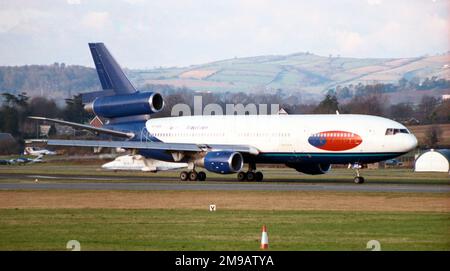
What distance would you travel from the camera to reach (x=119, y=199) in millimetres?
38625

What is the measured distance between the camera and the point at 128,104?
6084cm

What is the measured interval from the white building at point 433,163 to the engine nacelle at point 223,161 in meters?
25.3

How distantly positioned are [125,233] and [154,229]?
1283 mm

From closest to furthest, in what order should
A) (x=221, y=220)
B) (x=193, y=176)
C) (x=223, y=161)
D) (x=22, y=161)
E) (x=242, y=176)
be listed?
(x=221, y=220) → (x=223, y=161) → (x=193, y=176) → (x=242, y=176) → (x=22, y=161)

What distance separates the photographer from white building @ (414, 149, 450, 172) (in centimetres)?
7443

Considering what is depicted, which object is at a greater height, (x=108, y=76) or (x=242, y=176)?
(x=108, y=76)

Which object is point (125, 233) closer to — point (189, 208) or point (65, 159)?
point (189, 208)

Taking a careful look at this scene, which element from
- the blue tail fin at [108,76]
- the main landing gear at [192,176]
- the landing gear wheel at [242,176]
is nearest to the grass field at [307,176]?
the landing gear wheel at [242,176]

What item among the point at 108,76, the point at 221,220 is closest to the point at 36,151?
the point at 108,76

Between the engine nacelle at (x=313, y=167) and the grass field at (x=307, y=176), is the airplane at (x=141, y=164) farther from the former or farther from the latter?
the engine nacelle at (x=313, y=167)

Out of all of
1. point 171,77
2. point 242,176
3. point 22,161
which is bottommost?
point 22,161

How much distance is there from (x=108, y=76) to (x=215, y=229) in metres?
37.7

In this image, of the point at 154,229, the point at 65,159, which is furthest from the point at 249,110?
the point at 154,229

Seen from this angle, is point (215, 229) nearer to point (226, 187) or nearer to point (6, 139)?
point (226, 187)
